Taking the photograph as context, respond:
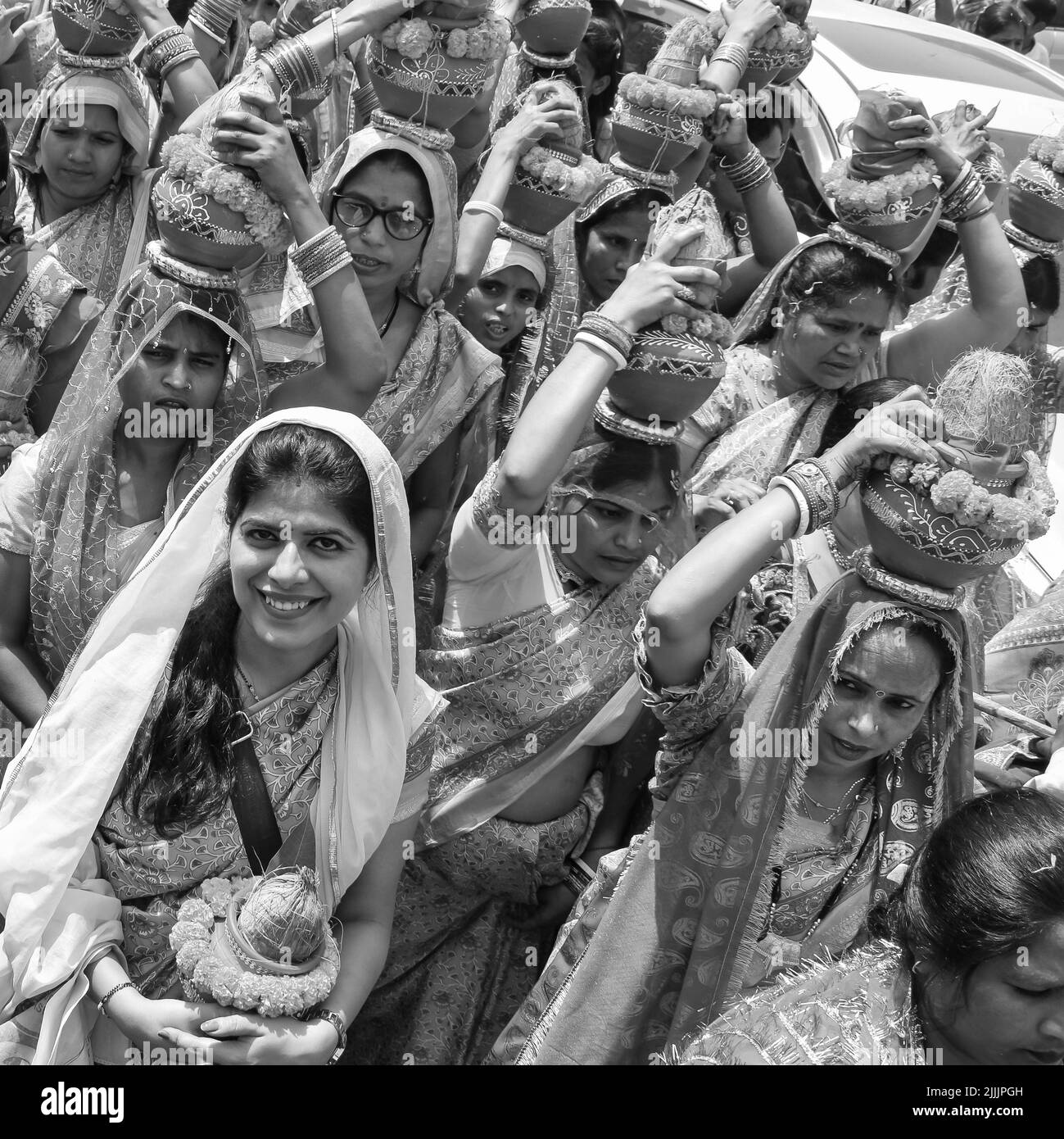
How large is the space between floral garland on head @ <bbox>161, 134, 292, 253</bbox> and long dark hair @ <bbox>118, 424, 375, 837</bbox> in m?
0.69

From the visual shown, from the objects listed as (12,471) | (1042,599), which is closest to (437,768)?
(12,471)

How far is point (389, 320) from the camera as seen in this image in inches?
151

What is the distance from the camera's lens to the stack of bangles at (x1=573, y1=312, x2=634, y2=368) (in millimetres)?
3145

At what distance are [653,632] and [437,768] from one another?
0.87 meters

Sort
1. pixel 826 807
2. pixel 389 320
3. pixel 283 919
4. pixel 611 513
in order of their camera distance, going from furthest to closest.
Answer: pixel 389 320 → pixel 611 513 → pixel 826 807 → pixel 283 919

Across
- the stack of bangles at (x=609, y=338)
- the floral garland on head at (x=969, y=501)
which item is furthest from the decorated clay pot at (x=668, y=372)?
the floral garland on head at (x=969, y=501)

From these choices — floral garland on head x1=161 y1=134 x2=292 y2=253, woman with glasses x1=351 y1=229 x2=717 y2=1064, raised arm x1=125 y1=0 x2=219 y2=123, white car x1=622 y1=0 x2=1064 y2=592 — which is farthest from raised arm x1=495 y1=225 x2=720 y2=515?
white car x1=622 y1=0 x2=1064 y2=592

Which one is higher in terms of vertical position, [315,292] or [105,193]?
[315,292]

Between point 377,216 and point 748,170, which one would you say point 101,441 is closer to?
point 377,216

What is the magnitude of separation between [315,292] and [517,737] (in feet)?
3.67

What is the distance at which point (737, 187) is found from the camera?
15.5 ft

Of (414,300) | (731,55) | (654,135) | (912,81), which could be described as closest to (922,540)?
(414,300)

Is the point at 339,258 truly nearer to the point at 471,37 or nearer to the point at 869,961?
the point at 471,37

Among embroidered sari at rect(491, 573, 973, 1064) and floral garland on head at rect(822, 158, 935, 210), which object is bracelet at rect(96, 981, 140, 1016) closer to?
embroidered sari at rect(491, 573, 973, 1064)
